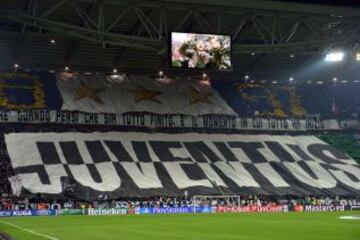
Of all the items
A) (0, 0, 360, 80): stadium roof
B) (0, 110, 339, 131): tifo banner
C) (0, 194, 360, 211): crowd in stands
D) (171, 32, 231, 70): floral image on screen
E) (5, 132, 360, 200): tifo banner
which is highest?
(0, 0, 360, 80): stadium roof

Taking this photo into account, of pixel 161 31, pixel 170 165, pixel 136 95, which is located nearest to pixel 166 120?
pixel 136 95

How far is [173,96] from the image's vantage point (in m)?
58.6

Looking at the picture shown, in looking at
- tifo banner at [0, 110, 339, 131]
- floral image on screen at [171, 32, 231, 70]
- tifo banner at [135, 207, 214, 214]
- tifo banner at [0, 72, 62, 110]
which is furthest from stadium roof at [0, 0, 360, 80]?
tifo banner at [135, 207, 214, 214]

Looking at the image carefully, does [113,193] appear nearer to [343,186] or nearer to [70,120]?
[70,120]

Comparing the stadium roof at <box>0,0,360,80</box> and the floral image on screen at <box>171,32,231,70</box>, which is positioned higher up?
the stadium roof at <box>0,0,360,80</box>

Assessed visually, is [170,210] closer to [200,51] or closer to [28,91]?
[200,51]

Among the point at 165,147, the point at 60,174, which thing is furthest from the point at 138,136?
the point at 60,174

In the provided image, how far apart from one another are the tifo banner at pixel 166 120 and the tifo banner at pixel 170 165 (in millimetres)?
1268

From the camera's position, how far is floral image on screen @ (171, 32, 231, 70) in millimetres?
37625

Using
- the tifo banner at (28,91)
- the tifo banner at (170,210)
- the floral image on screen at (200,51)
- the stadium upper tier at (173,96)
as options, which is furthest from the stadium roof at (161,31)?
the tifo banner at (170,210)

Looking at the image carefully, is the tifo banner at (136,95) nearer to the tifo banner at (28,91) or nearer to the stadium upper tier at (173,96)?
the stadium upper tier at (173,96)

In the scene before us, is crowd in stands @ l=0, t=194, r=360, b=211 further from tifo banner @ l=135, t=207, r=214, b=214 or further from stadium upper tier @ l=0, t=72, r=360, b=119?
stadium upper tier @ l=0, t=72, r=360, b=119

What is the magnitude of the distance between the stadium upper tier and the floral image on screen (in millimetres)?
18123

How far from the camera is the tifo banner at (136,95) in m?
54.8
